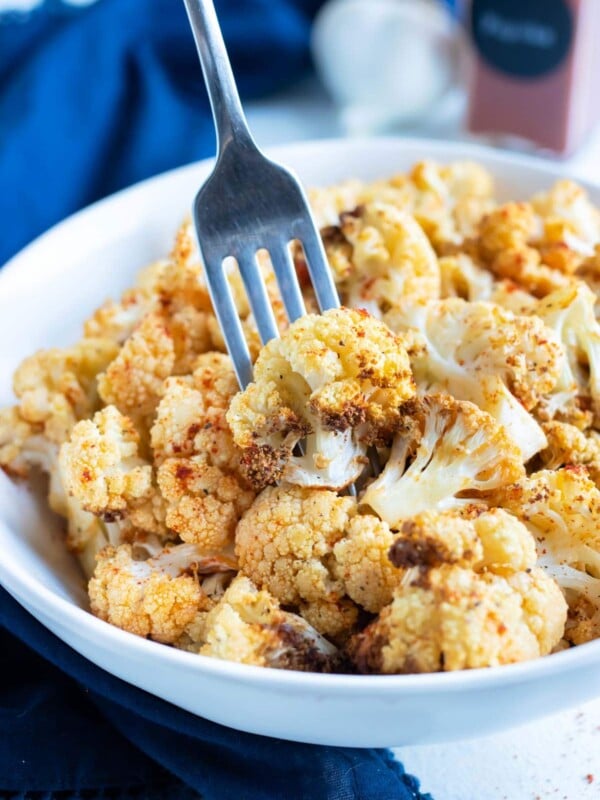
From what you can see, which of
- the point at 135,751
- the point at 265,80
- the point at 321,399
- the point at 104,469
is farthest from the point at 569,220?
the point at 265,80

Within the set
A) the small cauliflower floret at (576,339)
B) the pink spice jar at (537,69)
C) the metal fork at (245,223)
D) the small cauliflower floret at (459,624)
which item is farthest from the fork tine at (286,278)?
the pink spice jar at (537,69)

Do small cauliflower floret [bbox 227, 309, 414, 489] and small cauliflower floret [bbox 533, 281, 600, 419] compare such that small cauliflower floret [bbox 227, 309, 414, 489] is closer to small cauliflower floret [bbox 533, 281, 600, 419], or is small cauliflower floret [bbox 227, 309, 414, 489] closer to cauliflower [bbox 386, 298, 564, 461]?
cauliflower [bbox 386, 298, 564, 461]

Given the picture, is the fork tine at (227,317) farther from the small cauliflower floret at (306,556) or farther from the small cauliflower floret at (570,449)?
the small cauliflower floret at (570,449)

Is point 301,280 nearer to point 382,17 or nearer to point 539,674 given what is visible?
point 539,674

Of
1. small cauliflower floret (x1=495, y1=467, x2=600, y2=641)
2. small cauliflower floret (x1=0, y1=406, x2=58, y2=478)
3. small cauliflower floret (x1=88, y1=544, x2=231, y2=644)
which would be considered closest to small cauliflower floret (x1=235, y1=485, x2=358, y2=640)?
small cauliflower floret (x1=88, y1=544, x2=231, y2=644)

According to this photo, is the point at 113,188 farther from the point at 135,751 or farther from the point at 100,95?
the point at 135,751

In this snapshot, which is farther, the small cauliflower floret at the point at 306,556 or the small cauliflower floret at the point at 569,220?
the small cauliflower floret at the point at 569,220

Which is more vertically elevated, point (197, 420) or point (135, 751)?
point (197, 420)
